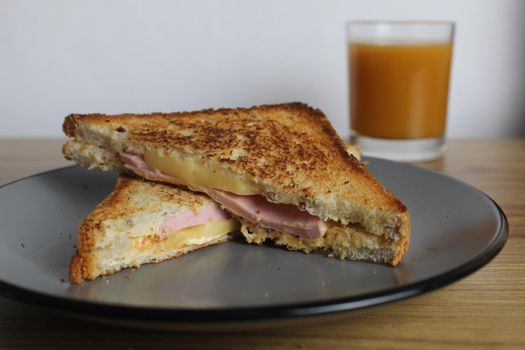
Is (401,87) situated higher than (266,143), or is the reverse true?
(266,143)

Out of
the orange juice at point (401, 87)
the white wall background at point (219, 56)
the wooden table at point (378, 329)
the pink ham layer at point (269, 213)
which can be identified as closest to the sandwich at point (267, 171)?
the pink ham layer at point (269, 213)

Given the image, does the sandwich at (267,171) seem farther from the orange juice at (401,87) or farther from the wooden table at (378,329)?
the orange juice at (401,87)

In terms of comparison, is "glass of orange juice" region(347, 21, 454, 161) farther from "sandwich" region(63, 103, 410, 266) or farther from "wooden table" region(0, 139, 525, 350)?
"wooden table" region(0, 139, 525, 350)

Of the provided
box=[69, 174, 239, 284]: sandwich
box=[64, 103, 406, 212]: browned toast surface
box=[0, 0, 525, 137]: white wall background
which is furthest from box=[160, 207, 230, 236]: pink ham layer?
box=[0, 0, 525, 137]: white wall background

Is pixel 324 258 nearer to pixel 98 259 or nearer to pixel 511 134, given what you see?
pixel 98 259

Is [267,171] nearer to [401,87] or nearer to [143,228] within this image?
[143,228]

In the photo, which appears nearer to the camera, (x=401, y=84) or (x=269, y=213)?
(x=269, y=213)

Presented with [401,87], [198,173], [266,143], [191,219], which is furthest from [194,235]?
[401,87]
